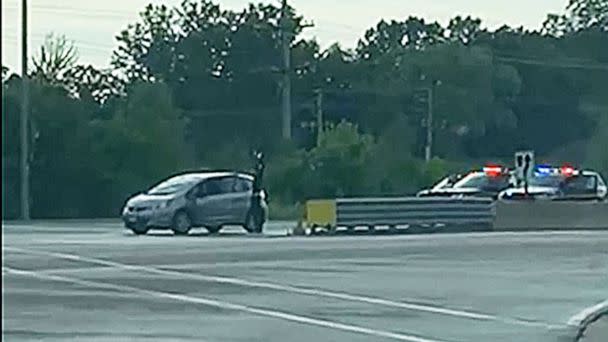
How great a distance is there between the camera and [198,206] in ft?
133

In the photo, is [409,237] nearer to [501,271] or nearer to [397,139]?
[501,271]

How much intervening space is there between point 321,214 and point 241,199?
232 cm

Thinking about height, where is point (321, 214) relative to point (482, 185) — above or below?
below

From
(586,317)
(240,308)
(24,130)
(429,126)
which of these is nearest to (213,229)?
(24,130)

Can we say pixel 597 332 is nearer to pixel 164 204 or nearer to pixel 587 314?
pixel 587 314

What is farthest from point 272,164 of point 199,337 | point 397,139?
point 199,337

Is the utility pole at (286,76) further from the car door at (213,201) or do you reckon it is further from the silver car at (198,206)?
the car door at (213,201)

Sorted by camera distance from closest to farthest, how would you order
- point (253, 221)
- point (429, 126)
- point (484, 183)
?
point (253, 221) < point (484, 183) < point (429, 126)

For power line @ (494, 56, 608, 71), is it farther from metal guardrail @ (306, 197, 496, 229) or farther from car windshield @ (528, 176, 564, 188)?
metal guardrail @ (306, 197, 496, 229)

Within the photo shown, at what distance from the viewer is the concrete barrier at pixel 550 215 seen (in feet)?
141

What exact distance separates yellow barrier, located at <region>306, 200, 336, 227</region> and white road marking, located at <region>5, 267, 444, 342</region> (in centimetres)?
1542

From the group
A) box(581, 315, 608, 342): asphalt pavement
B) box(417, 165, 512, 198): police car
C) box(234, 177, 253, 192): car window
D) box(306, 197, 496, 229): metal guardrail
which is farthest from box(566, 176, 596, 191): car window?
box(581, 315, 608, 342): asphalt pavement

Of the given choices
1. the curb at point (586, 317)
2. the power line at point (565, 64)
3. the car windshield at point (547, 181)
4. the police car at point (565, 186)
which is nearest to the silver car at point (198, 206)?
the police car at point (565, 186)

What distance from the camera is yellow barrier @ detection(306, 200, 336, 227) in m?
39.5
